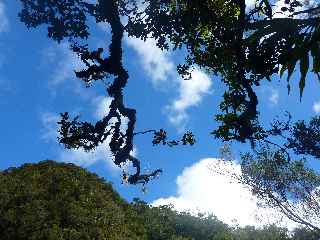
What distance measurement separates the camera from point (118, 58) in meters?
10.1

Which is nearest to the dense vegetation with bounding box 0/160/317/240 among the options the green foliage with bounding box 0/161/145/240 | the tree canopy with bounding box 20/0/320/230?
the green foliage with bounding box 0/161/145/240

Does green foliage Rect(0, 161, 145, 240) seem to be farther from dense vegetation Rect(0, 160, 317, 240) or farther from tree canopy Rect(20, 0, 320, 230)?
tree canopy Rect(20, 0, 320, 230)

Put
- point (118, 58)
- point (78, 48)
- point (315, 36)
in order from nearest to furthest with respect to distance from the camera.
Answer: point (315, 36) < point (118, 58) < point (78, 48)

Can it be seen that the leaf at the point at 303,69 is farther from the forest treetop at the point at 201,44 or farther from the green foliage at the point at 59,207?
the green foliage at the point at 59,207

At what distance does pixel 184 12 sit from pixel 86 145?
3.88 m

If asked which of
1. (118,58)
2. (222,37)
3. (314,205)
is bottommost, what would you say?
(118,58)

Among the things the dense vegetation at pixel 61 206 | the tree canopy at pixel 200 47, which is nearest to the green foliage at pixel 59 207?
the dense vegetation at pixel 61 206

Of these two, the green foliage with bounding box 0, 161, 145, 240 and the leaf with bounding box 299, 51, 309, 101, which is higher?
the green foliage with bounding box 0, 161, 145, 240

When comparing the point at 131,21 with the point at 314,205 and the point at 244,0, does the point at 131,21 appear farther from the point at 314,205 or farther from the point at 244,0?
the point at 314,205

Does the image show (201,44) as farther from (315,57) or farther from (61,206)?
(61,206)

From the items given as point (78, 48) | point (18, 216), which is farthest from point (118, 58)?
point (18, 216)

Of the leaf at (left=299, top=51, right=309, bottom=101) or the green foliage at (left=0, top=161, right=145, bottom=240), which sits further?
the green foliage at (left=0, top=161, right=145, bottom=240)

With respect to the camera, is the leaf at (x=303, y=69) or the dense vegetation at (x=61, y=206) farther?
the dense vegetation at (x=61, y=206)

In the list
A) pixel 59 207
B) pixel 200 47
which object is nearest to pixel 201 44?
pixel 200 47
